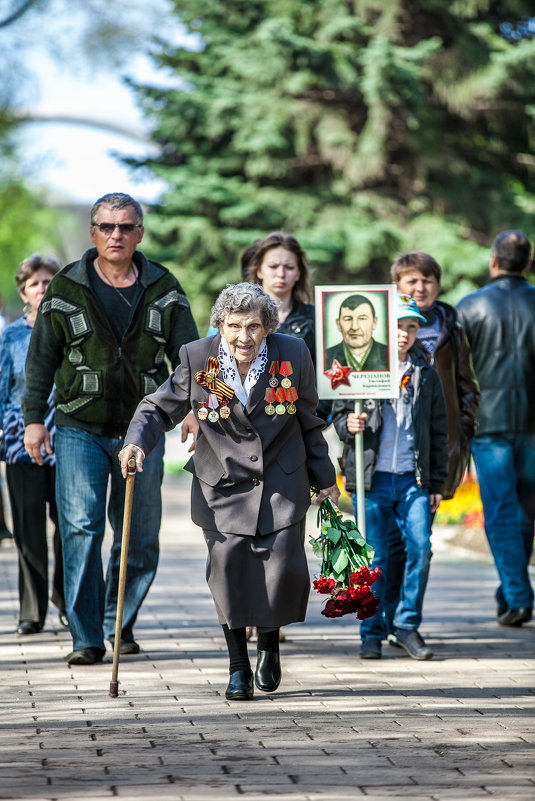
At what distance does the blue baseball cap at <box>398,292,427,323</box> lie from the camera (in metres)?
8.14

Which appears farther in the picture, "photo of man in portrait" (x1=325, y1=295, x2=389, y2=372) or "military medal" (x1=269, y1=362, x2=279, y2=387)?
"photo of man in portrait" (x1=325, y1=295, x2=389, y2=372)

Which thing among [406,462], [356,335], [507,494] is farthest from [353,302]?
[507,494]

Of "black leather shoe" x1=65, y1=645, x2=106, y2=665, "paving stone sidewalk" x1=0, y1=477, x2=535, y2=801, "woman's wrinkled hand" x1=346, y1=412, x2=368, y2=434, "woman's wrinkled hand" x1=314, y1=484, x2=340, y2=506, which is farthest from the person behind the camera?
"woman's wrinkled hand" x1=346, y1=412, x2=368, y2=434

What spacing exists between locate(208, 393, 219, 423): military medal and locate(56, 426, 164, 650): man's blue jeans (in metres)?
1.23

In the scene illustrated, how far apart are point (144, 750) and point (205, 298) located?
17.0 m

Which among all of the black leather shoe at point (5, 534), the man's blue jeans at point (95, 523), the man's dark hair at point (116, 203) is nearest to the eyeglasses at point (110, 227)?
the man's dark hair at point (116, 203)

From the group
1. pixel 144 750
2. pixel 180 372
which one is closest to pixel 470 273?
pixel 180 372

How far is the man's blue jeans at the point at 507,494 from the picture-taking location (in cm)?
934

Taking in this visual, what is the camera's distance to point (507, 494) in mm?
9398

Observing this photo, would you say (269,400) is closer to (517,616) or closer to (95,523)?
(95,523)

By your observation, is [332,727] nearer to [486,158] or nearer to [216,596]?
[216,596]

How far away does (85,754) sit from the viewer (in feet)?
17.9

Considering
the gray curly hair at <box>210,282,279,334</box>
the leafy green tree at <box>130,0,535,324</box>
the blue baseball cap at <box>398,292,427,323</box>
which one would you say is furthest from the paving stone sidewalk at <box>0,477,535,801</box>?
the leafy green tree at <box>130,0,535,324</box>

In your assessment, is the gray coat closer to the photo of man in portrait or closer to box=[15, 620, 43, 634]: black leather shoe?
the photo of man in portrait
